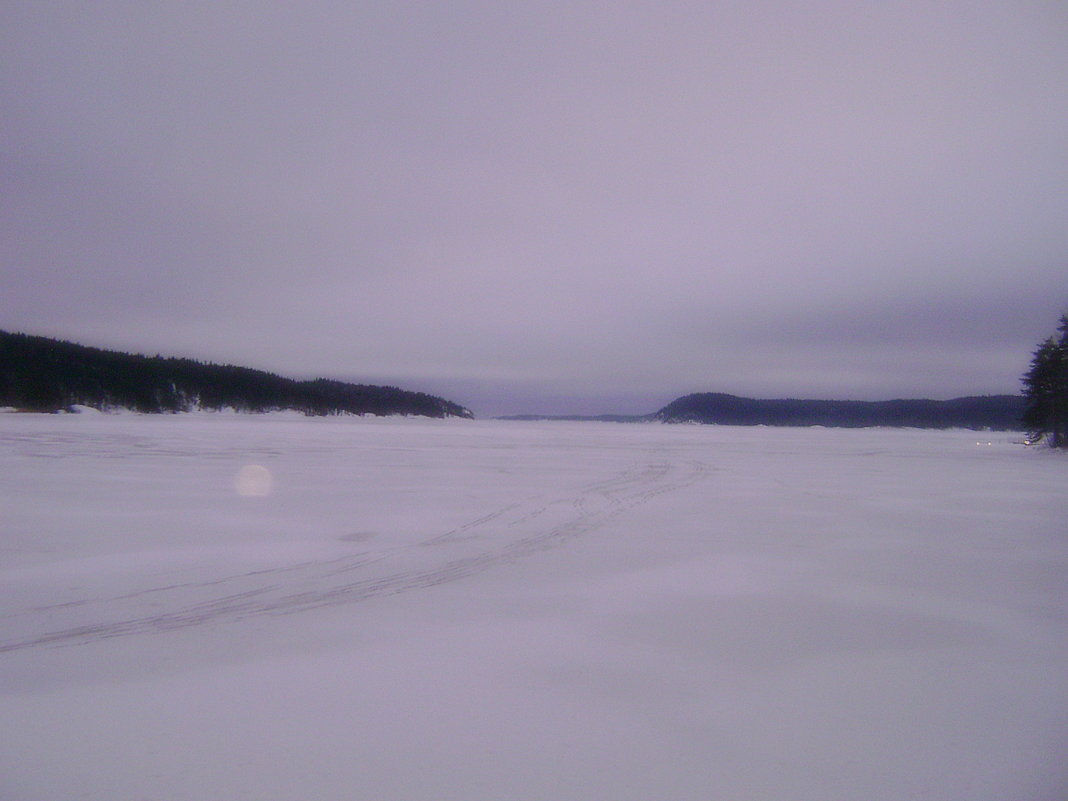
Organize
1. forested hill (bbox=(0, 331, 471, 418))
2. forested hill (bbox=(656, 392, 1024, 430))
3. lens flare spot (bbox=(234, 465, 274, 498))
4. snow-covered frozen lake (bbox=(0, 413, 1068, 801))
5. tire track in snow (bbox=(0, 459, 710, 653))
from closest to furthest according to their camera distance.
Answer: snow-covered frozen lake (bbox=(0, 413, 1068, 801)) < tire track in snow (bbox=(0, 459, 710, 653)) < lens flare spot (bbox=(234, 465, 274, 498)) < forested hill (bbox=(0, 331, 471, 418)) < forested hill (bbox=(656, 392, 1024, 430))

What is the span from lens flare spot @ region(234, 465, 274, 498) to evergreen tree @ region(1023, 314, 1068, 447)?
3305cm

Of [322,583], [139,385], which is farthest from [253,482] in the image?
[139,385]

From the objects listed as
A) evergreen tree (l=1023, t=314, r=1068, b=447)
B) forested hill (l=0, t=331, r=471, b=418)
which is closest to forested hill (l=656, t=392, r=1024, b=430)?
evergreen tree (l=1023, t=314, r=1068, b=447)

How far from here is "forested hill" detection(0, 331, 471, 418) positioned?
58.1 m

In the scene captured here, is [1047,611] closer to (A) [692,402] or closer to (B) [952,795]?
(B) [952,795]

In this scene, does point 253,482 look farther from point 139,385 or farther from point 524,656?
point 139,385

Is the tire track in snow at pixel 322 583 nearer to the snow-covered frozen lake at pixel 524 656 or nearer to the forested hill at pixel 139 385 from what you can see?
the snow-covered frozen lake at pixel 524 656

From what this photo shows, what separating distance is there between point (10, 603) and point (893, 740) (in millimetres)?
6514

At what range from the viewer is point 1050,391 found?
28484mm

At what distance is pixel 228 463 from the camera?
16047mm

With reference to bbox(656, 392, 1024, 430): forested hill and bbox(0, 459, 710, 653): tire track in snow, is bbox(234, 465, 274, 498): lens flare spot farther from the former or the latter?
bbox(656, 392, 1024, 430): forested hill

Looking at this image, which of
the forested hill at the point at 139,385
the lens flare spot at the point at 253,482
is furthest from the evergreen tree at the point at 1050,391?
the forested hill at the point at 139,385

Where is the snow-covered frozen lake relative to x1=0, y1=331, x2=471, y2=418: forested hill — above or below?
below

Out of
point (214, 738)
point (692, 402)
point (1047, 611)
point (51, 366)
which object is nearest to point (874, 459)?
point (1047, 611)
